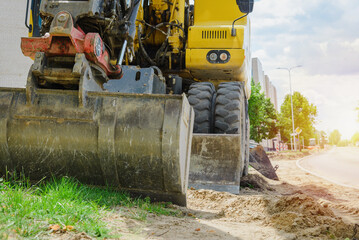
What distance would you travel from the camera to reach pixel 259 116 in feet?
88.7

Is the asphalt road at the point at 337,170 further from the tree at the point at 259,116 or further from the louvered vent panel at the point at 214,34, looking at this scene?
the tree at the point at 259,116

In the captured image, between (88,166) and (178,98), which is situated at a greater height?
(178,98)

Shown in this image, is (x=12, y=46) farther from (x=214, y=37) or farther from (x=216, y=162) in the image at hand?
(x=216, y=162)

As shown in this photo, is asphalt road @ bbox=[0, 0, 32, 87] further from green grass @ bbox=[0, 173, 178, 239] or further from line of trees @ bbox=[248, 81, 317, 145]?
line of trees @ bbox=[248, 81, 317, 145]

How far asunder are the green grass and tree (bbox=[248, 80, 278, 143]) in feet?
77.3

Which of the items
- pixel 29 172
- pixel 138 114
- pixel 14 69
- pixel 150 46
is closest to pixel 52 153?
pixel 29 172

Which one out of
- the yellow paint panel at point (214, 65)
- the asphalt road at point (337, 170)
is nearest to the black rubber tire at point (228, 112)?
the yellow paint panel at point (214, 65)

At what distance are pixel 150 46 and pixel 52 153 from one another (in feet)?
9.82

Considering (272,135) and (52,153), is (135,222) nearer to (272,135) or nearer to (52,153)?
(52,153)

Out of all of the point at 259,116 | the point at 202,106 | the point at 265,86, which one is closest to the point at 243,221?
the point at 202,106

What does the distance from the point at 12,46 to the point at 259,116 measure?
20606 mm

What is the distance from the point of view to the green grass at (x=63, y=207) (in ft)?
6.87

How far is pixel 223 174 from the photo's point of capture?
461cm

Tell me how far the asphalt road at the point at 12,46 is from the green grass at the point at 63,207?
688 cm
